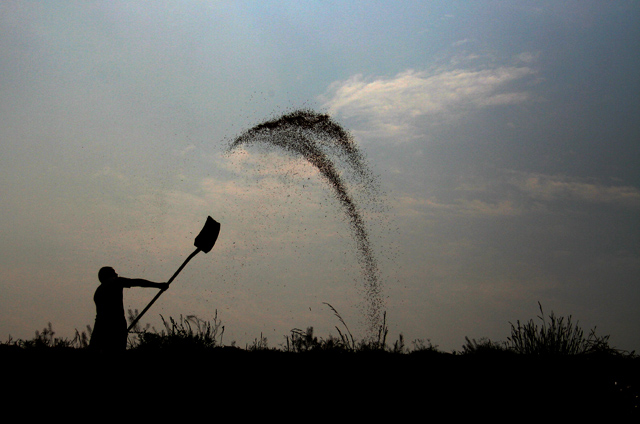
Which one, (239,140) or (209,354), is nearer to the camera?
(209,354)

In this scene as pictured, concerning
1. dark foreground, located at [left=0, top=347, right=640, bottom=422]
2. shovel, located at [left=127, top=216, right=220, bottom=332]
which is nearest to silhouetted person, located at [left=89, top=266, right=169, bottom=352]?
dark foreground, located at [left=0, top=347, right=640, bottom=422]

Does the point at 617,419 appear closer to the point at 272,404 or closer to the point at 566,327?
the point at 566,327

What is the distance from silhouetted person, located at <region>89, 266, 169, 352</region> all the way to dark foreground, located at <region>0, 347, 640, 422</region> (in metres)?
0.36

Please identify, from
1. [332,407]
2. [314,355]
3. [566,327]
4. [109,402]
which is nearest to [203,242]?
[314,355]

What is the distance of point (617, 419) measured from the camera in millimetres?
5902

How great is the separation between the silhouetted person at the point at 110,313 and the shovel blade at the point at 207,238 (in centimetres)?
91

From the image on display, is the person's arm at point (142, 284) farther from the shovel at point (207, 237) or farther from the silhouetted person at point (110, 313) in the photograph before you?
the shovel at point (207, 237)

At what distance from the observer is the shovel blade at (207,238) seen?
8758mm

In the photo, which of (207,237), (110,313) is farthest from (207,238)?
(110,313)

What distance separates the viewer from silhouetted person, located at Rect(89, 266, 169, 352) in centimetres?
775

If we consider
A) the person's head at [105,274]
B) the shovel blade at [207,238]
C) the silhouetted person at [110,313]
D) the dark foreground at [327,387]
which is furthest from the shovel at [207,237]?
the dark foreground at [327,387]

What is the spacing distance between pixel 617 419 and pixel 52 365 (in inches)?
258

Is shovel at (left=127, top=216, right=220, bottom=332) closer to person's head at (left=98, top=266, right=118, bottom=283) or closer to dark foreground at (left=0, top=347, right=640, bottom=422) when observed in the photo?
person's head at (left=98, top=266, right=118, bottom=283)

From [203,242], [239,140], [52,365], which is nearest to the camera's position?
[52,365]
